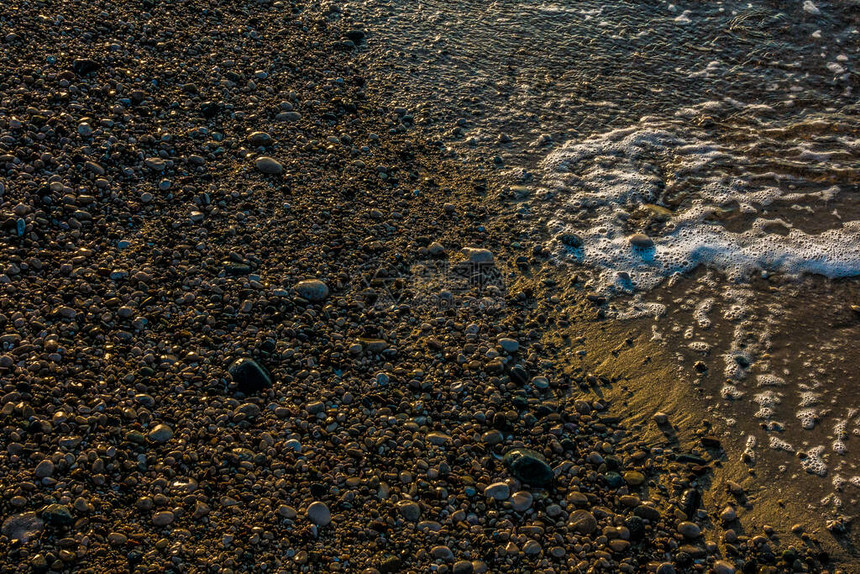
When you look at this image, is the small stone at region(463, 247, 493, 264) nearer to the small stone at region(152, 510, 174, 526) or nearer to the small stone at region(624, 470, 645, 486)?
the small stone at region(624, 470, 645, 486)

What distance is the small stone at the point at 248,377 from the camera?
3912 mm

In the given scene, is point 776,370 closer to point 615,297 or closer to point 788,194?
point 615,297

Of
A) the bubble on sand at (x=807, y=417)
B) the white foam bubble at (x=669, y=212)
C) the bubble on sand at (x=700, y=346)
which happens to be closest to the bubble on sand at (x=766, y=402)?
A: the bubble on sand at (x=807, y=417)

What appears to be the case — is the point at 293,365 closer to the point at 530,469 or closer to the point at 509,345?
the point at 509,345

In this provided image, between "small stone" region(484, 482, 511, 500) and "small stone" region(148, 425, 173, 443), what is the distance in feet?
5.98

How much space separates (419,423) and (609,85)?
465 cm

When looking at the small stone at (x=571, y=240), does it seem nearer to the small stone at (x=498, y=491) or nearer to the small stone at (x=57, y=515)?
the small stone at (x=498, y=491)

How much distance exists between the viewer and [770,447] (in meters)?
4.14

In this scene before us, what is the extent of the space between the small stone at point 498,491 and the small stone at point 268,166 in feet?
10.1

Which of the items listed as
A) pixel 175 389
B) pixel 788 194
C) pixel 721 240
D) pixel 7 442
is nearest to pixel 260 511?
pixel 175 389

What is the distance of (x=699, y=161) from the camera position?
618 centimetres

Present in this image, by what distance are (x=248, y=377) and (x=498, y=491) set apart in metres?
1.64

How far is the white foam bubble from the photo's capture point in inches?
209

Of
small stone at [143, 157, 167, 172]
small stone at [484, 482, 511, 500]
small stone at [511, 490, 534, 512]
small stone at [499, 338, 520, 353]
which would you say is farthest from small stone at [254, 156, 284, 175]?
small stone at [511, 490, 534, 512]
